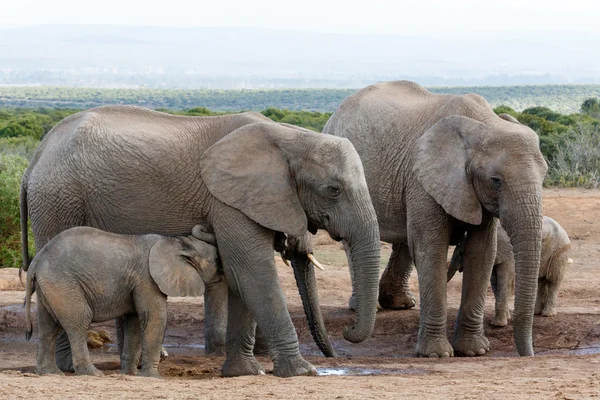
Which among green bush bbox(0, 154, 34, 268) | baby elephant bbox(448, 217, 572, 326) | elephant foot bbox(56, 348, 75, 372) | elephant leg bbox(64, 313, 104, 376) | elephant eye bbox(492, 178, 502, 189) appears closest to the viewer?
elephant leg bbox(64, 313, 104, 376)

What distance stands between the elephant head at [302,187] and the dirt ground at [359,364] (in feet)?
2.48

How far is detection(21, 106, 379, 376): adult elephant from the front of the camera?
7656 mm

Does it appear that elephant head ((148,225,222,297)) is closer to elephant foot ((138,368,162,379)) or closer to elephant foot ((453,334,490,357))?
elephant foot ((138,368,162,379))

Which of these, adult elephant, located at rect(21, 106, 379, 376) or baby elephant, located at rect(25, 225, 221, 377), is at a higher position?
adult elephant, located at rect(21, 106, 379, 376)

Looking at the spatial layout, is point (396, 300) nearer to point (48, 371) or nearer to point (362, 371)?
point (362, 371)

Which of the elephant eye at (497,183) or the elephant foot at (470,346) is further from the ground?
the elephant eye at (497,183)

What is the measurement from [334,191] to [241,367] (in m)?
1.54

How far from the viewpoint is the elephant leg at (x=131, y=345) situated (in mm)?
7988

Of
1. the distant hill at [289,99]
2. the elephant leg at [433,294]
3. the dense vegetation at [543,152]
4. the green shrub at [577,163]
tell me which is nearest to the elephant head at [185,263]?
the elephant leg at [433,294]

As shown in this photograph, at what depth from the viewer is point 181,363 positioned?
8852 mm

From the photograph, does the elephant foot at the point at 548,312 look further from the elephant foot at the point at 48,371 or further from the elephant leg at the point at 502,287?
the elephant foot at the point at 48,371

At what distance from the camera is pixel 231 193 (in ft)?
25.9

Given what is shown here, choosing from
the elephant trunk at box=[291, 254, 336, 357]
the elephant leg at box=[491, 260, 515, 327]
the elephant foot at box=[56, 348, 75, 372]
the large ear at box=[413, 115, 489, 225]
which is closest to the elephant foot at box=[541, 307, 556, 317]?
the elephant leg at box=[491, 260, 515, 327]

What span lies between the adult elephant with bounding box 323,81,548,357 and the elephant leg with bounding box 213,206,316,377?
1.97m
